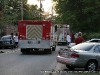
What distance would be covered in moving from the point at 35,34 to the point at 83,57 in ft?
35.5

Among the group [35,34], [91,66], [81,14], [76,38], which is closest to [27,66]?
[91,66]

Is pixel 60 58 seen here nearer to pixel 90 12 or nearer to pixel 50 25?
pixel 50 25

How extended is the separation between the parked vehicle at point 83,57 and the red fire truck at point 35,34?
30.9ft

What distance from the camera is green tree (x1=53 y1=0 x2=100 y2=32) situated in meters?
45.7

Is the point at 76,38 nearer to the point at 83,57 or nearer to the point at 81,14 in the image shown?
the point at 83,57

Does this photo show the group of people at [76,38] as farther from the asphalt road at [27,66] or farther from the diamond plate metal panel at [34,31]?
the diamond plate metal panel at [34,31]

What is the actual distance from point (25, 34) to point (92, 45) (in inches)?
416

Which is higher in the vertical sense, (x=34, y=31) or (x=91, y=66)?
(x=34, y=31)

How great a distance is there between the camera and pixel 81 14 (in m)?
47.6

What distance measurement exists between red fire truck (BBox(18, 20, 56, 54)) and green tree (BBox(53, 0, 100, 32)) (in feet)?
72.0

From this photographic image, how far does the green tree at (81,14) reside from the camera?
45656 millimetres

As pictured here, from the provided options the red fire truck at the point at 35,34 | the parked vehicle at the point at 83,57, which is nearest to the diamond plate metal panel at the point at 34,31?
the red fire truck at the point at 35,34

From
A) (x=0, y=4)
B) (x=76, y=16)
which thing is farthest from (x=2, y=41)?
(x=76, y=16)

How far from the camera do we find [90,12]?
46.3m
